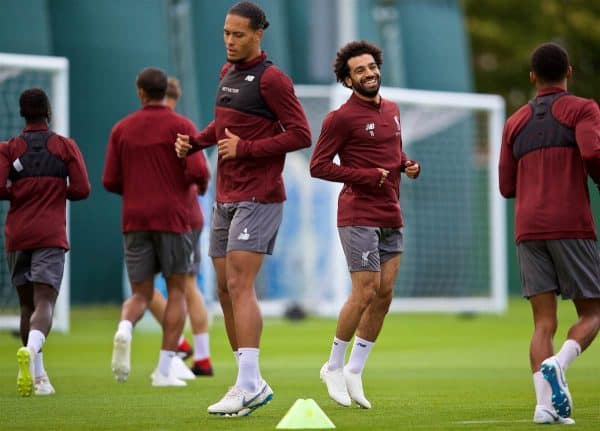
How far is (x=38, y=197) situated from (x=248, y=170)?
206 centimetres

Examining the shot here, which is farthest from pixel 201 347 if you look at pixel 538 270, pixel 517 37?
pixel 517 37

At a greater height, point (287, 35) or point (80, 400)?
point (287, 35)

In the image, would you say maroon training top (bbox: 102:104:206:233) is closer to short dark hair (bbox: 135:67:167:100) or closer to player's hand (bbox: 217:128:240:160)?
short dark hair (bbox: 135:67:167:100)

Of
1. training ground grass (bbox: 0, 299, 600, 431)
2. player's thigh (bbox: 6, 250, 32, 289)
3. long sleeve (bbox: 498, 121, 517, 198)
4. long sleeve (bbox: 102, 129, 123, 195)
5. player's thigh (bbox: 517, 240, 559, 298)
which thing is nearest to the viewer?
player's thigh (bbox: 517, 240, 559, 298)

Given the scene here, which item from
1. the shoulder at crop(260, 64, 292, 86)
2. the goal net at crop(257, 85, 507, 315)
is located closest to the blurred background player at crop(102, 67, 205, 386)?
the shoulder at crop(260, 64, 292, 86)

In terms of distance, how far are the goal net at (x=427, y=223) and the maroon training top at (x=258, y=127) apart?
14.2 metres

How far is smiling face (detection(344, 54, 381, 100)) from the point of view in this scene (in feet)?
29.9

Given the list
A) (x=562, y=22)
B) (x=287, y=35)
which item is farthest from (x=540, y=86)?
(x=562, y=22)

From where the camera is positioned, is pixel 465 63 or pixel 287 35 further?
pixel 465 63

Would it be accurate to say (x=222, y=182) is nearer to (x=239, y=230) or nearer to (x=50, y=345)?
(x=239, y=230)

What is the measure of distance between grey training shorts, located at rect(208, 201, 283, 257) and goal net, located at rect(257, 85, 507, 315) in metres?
14.2

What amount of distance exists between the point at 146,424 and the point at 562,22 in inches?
1575

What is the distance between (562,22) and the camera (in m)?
46.2

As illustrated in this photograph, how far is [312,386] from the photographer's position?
35.5ft
